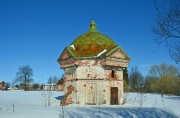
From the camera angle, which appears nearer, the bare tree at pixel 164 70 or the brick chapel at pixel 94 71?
the brick chapel at pixel 94 71

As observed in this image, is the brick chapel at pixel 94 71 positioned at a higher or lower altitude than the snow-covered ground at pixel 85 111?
higher

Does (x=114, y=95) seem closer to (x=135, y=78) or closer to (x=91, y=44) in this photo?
(x=91, y=44)

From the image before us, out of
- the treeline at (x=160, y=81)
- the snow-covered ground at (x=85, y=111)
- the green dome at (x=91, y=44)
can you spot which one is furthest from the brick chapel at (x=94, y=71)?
the treeline at (x=160, y=81)

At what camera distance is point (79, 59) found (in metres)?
23.5

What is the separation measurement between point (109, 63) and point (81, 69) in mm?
2521

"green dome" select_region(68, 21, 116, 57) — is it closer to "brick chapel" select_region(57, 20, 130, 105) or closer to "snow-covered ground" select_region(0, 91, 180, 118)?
"brick chapel" select_region(57, 20, 130, 105)

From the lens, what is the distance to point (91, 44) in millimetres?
24172

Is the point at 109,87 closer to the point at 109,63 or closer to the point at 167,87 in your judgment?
the point at 109,63

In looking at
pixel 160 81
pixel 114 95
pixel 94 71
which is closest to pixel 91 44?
pixel 94 71

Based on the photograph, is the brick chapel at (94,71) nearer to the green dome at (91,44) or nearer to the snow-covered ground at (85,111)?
the green dome at (91,44)

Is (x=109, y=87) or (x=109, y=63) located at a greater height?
(x=109, y=63)

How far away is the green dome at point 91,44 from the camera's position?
78.1ft

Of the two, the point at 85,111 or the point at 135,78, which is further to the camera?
the point at 135,78

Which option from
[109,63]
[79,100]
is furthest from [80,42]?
[79,100]
